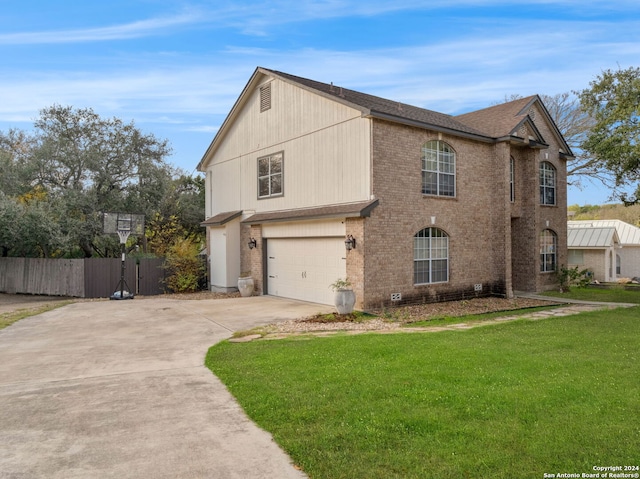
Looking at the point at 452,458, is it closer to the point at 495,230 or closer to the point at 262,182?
the point at 495,230

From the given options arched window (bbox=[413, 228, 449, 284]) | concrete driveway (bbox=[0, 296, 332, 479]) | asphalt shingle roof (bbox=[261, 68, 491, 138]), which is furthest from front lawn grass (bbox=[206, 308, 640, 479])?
asphalt shingle roof (bbox=[261, 68, 491, 138])

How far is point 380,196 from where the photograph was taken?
1286cm

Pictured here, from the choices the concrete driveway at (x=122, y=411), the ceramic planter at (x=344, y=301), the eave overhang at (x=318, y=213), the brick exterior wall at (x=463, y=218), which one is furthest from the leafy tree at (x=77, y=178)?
the brick exterior wall at (x=463, y=218)

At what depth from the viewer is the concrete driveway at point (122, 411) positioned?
12.4 feet

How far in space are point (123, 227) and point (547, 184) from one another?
17.7 meters

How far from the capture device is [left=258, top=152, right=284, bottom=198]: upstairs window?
54.4 ft

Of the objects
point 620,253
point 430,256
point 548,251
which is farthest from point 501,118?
point 620,253

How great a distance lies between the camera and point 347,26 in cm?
1541

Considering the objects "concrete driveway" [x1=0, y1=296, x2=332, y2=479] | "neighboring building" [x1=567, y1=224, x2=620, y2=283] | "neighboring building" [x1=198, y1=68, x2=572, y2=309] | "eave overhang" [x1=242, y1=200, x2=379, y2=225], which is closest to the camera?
"concrete driveway" [x1=0, y1=296, x2=332, y2=479]

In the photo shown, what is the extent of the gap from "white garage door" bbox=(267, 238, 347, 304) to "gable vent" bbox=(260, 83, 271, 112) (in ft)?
17.2

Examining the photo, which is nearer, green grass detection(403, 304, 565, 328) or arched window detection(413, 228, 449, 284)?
green grass detection(403, 304, 565, 328)

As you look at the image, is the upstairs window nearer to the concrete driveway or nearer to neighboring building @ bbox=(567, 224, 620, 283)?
the concrete driveway

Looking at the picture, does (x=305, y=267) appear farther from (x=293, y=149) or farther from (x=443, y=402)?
(x=443, y=402)

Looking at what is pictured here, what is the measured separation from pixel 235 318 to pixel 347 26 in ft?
35.2
